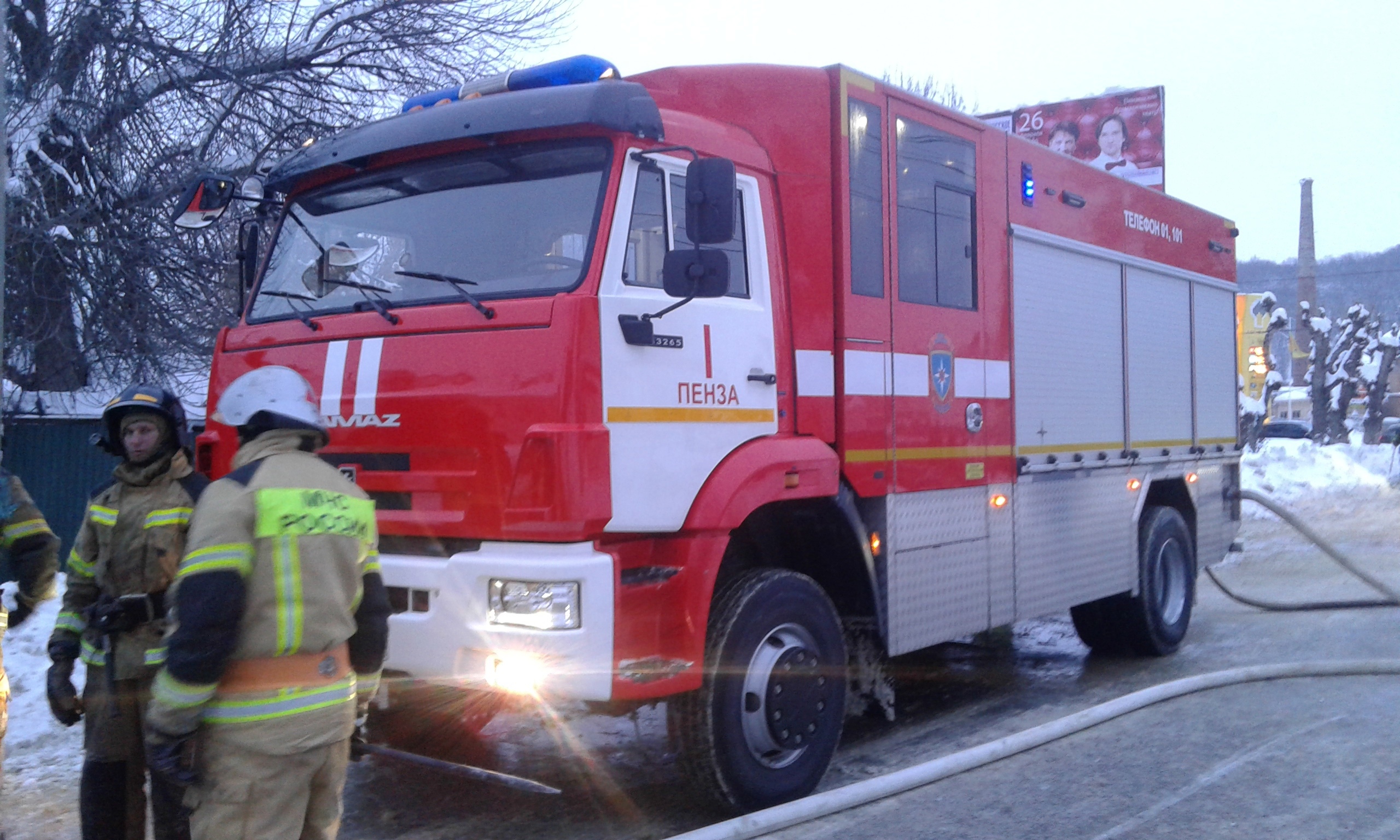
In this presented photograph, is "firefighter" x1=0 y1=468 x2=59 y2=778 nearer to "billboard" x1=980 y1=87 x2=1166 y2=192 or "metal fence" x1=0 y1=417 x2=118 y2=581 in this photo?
"metal fence" x1=0 y1=417 x2=118 y2=581

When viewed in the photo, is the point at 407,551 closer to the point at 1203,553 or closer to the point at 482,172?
the point at 482,172

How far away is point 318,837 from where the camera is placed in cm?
318

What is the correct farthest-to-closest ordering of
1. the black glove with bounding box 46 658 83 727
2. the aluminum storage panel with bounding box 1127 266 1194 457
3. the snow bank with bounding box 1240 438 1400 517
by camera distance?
the snow bank with bounding box 1240 438 1400 517, the aluminum storage panel with bounding box 1127 266 1194 457, the black glove with bounding box 46 658 83 727

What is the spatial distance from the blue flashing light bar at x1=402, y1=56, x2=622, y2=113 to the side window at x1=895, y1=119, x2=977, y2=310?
5.46 feet

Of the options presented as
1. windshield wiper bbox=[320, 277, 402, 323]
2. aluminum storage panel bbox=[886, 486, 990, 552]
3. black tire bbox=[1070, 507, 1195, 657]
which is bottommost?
black tire bbox=[1070, 507, 1195, 657]

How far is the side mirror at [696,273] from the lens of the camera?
4.37 meters

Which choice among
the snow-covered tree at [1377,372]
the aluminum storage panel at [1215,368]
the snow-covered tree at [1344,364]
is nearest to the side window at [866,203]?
the aluminum storage panel at [1215,368]

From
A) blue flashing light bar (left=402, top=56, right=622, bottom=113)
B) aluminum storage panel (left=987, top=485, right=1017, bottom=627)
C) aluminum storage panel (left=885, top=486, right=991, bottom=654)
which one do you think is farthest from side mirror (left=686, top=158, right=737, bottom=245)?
aluminum storage panel (left=987, top=485, right=1017, bottom=627)

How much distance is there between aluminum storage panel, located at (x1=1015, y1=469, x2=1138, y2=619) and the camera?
263 inches

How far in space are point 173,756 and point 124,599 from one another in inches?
37.5

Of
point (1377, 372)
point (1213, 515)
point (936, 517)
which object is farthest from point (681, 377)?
point (1377, 372)

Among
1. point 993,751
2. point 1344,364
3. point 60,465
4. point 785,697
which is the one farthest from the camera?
point 1344,364

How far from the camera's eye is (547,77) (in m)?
4.88

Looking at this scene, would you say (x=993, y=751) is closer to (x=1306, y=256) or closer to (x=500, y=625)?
(x=500, y=625)
